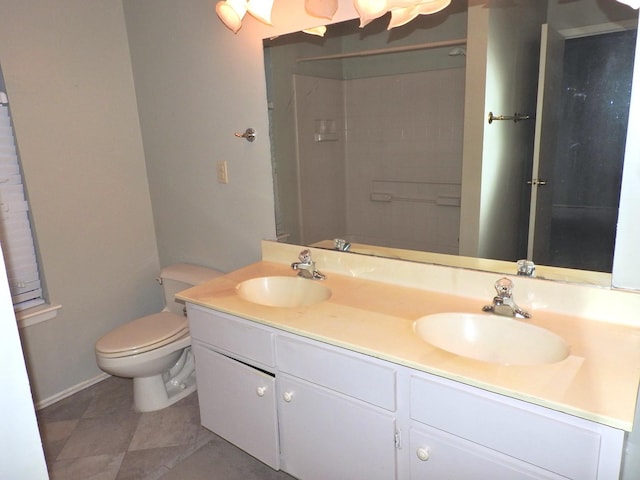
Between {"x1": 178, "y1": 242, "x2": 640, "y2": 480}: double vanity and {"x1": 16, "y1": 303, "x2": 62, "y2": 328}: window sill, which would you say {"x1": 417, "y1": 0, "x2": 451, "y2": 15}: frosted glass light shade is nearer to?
{"x1": 178, "y1": 242, "x2": 640, "y2": 480}: double vanity

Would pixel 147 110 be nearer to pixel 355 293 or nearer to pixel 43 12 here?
pixel 43 12

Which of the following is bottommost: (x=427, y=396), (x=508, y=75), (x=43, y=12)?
(x=427, y=396)

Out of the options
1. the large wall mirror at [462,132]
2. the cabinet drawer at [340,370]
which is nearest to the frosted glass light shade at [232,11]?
the large wall mirror at [462,132]

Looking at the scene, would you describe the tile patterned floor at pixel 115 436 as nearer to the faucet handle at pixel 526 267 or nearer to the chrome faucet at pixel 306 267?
the chrome faucet at pixel 306 267

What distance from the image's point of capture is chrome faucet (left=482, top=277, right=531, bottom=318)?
1.38 meters

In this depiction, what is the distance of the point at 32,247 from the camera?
2.30 metres

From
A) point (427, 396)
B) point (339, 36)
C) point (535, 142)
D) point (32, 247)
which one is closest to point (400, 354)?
point (427, 396)

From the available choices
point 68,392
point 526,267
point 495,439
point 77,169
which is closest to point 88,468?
point 68,392

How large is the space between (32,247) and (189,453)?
1.30m

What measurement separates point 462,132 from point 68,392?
2.37 metres

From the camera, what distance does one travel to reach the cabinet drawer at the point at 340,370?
4.16 feet

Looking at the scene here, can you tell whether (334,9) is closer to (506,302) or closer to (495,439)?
(506,302)

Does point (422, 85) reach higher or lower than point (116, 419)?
higher

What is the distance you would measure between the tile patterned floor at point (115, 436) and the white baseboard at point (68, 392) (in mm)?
24
